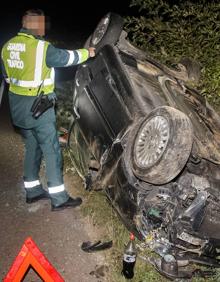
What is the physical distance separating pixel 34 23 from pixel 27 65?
0.41 metres

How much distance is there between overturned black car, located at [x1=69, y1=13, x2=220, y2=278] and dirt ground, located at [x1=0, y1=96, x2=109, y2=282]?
1.77 ft

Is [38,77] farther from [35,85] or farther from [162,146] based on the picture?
A: [162,146]

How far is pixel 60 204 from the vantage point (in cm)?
481

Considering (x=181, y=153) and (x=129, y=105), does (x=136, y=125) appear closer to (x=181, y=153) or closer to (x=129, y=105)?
(x=129, y=105)

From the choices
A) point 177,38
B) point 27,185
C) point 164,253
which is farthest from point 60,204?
point 177,38

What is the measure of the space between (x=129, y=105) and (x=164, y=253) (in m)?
1.34

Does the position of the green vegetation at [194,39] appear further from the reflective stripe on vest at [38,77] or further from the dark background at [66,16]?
the dark background at [66,16]

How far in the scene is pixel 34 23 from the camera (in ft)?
14.0

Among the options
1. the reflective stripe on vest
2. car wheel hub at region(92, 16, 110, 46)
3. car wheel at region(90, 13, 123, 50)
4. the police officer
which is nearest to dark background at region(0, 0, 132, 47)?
car wheel hub at region(92, 16, 110, 46)

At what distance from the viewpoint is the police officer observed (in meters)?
4.24

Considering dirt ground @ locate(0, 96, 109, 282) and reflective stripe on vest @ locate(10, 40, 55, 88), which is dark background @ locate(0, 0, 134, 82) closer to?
dirt ground @ locate(0, 96, 109, 282)

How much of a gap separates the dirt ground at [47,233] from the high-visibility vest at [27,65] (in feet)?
4.24

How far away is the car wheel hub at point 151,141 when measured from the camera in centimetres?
346

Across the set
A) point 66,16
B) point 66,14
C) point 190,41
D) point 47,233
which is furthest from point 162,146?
point 66,14
